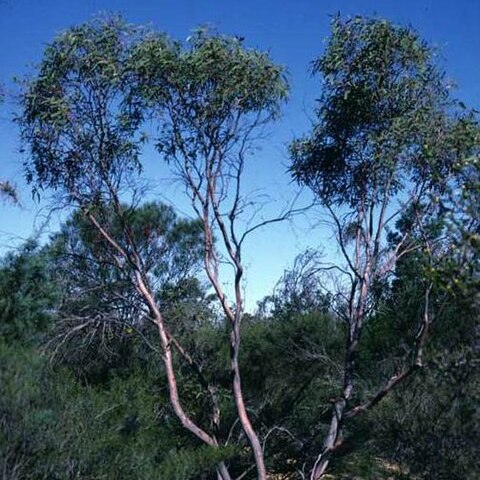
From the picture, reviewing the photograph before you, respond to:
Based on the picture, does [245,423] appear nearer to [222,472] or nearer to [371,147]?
[222,472]

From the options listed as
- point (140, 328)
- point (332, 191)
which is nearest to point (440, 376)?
point (332, 191)

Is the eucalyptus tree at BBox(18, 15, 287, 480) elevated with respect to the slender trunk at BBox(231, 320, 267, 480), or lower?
elevated

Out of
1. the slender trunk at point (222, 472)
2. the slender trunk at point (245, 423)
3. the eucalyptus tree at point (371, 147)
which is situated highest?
the eucalyptus tree at point (371, 147)

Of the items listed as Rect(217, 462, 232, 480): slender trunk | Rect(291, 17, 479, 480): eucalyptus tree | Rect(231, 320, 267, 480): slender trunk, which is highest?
Rect(291, 17, 479, 480): eucalyptus tree

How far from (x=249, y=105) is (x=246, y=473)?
5.65 metres

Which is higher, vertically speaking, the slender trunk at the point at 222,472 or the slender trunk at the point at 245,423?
the slender trunk at the point at 245,423

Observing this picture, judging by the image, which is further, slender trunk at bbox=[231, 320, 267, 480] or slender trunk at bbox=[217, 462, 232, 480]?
slender trunk at bbox=[217, 462, 232, 480]

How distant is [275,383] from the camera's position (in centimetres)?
1359

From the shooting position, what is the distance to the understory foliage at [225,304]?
27.2 ft

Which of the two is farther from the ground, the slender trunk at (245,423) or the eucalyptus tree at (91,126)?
the eucalyptus tree at (91,126)

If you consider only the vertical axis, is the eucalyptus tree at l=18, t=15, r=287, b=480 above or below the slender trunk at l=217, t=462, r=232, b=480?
above

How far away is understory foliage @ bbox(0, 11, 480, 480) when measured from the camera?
8296 millimetres

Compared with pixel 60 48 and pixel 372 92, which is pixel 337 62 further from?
pixel 60 48

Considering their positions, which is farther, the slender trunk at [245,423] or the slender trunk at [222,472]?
the slender trunk at [222,472]
